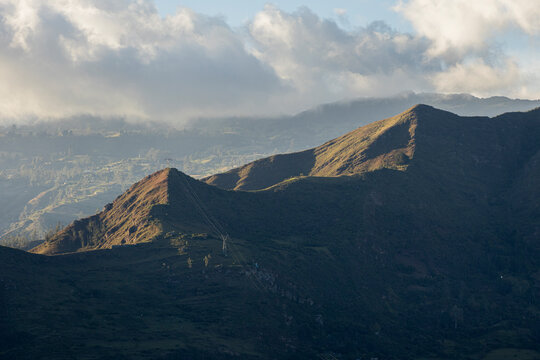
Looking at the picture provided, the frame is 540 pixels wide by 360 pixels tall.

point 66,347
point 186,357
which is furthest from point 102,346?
point 186,357

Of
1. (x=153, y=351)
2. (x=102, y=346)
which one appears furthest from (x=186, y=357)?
(x=102, y=346)

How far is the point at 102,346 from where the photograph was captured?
197625mm

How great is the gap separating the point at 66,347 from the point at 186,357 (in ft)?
138

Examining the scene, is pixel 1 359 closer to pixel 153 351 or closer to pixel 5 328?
pixel 5 328

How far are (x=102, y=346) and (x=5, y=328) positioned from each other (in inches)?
1440

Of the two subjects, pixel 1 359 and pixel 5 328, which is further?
pixel 5 328

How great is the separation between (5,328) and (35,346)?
17.7 meters

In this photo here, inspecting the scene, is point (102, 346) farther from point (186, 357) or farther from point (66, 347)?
point (186, 357)

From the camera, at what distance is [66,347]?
193 meters

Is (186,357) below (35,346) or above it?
below

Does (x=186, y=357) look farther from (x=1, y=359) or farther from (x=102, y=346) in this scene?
(x=1, y=359)

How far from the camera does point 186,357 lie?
656 ft

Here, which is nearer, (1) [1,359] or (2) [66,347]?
(1) [1,359]

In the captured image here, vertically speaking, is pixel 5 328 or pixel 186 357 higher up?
pixel 5 328
